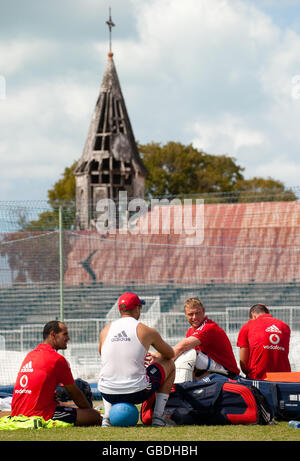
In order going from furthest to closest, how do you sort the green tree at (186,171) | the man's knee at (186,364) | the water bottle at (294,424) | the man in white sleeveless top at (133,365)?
the green tree at (186,171)
the man's knee at (186,364)
the man in white sleeveless top at (133,365)
the water bottle at (294,424)

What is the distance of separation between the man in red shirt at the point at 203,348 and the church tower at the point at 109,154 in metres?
44.1

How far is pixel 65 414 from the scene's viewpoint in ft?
21.2

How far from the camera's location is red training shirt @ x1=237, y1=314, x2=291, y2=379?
788 cm

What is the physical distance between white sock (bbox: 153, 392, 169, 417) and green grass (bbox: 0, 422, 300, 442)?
19 cm

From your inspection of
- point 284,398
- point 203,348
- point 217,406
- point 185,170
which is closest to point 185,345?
point 203,348

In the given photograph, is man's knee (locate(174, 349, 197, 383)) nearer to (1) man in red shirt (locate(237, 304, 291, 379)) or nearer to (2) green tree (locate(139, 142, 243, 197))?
(1) man in red shirt (locate(237, 304, 291, 379))

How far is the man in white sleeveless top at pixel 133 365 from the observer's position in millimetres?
6277

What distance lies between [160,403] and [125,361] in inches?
19.8

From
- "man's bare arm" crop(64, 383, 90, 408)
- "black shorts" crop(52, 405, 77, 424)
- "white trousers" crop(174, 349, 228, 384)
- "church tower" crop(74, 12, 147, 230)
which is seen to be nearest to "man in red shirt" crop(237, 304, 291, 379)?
"white trousers" crop(174, 349, 228, 384)

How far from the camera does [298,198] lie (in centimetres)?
1237

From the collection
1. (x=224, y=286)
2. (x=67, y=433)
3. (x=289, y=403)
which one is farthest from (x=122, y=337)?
(x=224, y=286)

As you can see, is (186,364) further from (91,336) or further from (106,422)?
(91,336)

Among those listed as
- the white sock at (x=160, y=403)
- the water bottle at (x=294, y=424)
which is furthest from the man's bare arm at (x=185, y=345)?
the water bottle at (x=294, y=424)

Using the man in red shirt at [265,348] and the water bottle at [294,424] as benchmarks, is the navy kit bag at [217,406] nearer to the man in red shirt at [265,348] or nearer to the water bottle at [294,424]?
the water bottle at [294,424]
